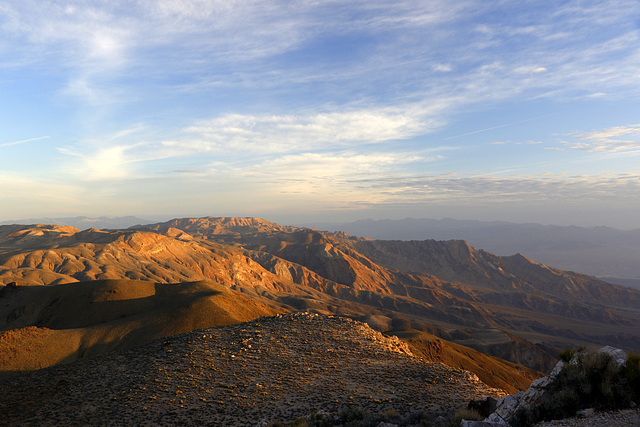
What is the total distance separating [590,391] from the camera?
1045cm

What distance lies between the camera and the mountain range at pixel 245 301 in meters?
36.0

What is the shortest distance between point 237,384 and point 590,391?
1572cm

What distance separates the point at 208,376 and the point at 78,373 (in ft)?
27.8

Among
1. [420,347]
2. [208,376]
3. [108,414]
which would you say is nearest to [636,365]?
[208,376]

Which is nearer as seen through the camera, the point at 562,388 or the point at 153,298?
the point at 562,388

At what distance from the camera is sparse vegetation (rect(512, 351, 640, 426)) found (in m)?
10.0

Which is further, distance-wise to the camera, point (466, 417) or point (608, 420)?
point (466, 417)

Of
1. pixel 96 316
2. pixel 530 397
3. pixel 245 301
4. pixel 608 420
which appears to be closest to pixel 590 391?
pixel 608 420

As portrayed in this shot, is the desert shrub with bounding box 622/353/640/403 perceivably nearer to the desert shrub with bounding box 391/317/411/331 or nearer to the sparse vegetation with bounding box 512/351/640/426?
the sparse vegetation with bounding box 512/351/640/426

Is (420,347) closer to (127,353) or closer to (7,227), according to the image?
(127,353)

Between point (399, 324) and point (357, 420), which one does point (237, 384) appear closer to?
point (357, 420)

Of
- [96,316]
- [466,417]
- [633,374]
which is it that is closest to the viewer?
[633,374]

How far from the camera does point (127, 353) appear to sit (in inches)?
933

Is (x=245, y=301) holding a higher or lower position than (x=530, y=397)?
lower
